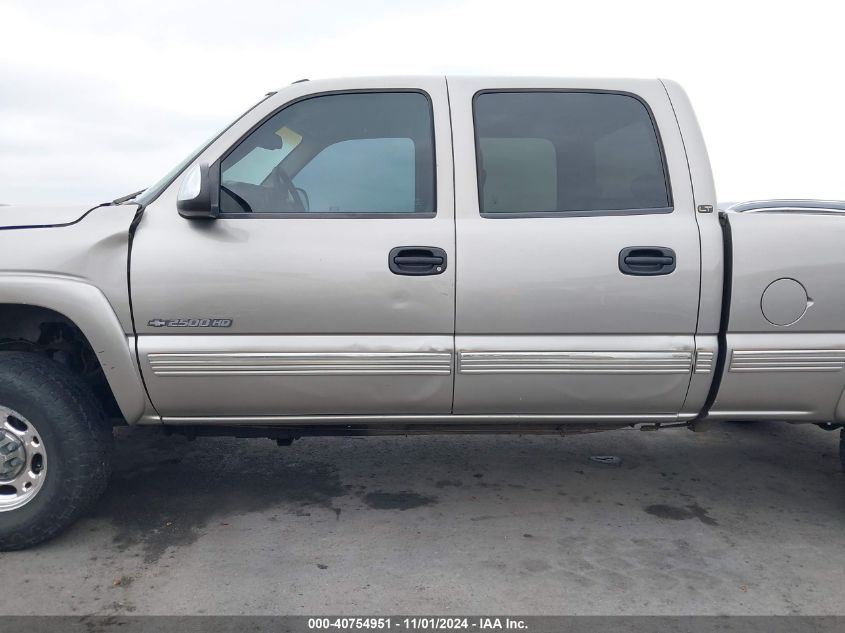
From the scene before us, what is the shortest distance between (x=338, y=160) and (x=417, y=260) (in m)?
0.58

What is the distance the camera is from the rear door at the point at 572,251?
281cm

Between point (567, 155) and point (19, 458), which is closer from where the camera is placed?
point (19, 458)

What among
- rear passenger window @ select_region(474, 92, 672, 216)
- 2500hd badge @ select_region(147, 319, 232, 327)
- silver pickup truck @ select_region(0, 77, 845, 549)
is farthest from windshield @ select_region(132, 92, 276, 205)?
rear passenger window @ select_region(474, 92, 672, 216)

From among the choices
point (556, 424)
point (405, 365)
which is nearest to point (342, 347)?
point (405, 365)

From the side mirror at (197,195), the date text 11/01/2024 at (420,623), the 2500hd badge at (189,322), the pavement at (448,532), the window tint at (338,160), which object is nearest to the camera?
the date text 11/01/2024 at (420,623)

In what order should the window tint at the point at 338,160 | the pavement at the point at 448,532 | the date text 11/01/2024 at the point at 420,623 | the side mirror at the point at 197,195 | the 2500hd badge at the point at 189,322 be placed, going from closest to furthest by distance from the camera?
1. the date text 11/01/2024 at the point at 420,623
2. the pavement at the point at 448,532
3. the side mirror at the point at 197,195
4. the 2500hd badge at the point at 189,322
5. the window tint at the point at 338,160

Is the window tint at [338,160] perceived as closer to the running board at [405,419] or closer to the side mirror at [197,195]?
the side mirror at [197,195]

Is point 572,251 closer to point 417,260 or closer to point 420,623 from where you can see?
point 417,260

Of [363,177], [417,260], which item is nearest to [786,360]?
[417,260]

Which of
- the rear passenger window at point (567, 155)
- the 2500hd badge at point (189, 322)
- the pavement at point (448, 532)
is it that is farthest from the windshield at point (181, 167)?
the pavement at point (448, 532)

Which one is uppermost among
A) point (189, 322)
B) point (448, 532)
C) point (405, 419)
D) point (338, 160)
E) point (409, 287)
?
point (338, 160)

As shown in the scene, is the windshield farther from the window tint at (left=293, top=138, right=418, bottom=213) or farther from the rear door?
the rear door

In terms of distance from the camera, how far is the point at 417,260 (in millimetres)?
2797

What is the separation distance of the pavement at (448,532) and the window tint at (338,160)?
143cm
